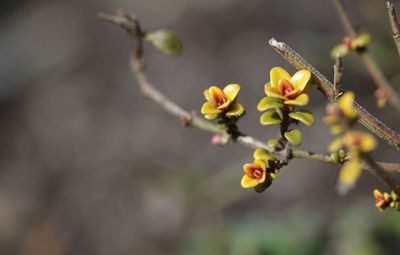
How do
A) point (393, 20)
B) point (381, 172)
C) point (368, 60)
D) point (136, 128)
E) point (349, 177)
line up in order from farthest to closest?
point (136, 128) → point (368, 60) → point (393, 20) → point (381, 172) → point (349, 177)

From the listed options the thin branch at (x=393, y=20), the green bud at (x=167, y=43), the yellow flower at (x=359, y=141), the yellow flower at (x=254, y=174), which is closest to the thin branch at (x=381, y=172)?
the yellow flower at (x=359, y=141)

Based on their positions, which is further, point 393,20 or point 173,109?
point 173,109

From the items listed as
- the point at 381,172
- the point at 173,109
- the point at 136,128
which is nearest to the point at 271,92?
the point at 381,172

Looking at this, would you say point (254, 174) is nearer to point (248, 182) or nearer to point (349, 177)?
point (248, 182)

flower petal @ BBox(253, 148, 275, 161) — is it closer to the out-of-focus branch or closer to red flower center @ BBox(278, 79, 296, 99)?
red flower center @ BBox(278, 79, 296, 99)

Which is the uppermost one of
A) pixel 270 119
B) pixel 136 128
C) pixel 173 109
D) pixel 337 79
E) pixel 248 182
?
pixel 337 79

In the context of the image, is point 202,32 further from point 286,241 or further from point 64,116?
point 286,241

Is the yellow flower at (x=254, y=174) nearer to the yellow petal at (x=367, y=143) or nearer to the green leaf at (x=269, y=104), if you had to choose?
the green leaf at (x=269, y=104)

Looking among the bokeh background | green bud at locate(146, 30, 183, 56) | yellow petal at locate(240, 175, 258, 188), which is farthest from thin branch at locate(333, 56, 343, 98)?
the bokeh background
